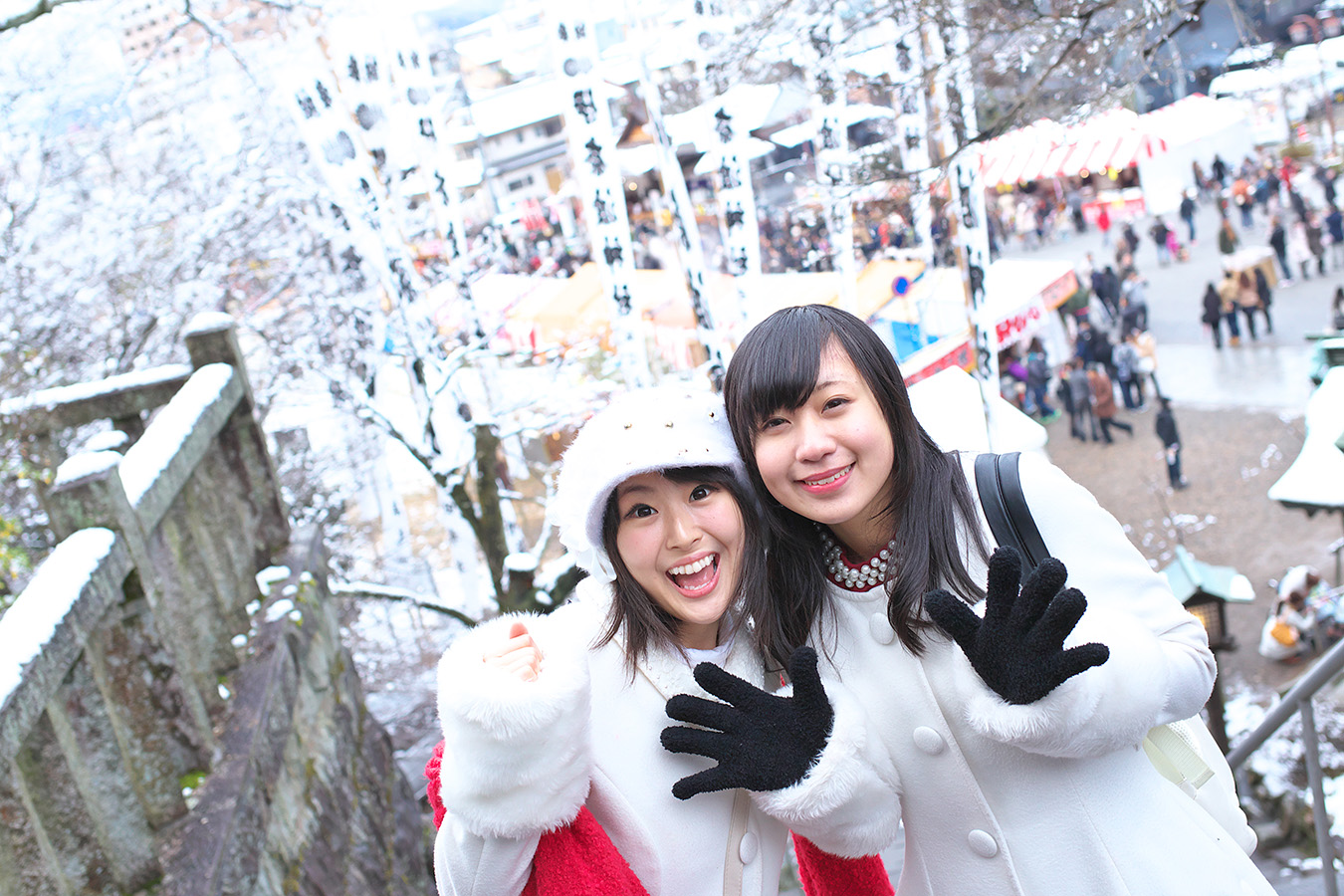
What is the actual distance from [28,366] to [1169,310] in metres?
16.2

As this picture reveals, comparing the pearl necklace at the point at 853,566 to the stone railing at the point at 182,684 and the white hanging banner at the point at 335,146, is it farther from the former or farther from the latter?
the white hanging banner at the point at 335,146

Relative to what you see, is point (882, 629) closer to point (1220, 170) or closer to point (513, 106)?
point (1220, 170)

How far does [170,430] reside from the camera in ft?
10.2

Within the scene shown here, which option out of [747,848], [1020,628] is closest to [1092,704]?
[1020,628]

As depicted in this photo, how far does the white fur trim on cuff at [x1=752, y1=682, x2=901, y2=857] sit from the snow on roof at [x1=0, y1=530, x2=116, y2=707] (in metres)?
1.38

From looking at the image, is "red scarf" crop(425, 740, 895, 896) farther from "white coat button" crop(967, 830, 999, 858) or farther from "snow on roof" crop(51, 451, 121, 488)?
"snow on roof" crop(51, 451, 121, 488)

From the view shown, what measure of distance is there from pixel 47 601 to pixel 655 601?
1.24 meters

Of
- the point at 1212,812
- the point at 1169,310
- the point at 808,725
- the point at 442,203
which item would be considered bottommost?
the point at 1169,310

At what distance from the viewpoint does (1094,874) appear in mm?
1797

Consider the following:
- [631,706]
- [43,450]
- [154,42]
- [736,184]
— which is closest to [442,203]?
[736,184]

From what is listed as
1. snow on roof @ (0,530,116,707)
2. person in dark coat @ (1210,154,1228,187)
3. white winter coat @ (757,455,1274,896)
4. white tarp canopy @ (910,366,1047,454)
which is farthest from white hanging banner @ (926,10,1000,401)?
person in dark coat @ (1210,154,1228,187)

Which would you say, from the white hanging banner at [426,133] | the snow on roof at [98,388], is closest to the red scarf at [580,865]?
the snow on roof at [98,388]

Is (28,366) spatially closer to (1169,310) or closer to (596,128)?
(596,128)

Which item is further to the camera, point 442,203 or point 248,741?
point 442,203
